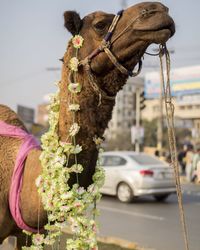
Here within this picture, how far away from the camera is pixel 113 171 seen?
612 inches

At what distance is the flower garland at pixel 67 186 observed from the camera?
3.13m

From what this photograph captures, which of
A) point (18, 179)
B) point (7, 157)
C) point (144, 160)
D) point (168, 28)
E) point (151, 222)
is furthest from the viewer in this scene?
point (144, 160)

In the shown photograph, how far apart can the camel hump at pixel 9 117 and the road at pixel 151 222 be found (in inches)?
179

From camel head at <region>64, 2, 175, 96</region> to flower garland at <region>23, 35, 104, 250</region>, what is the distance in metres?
0.11

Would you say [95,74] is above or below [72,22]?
below

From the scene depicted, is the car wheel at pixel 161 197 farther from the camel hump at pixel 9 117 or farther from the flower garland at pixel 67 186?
the flower garland at pixel 67 186

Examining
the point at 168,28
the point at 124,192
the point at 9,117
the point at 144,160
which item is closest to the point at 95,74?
the point at 168,28

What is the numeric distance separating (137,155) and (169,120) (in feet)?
40.4

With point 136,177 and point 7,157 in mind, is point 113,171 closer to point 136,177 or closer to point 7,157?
point 136,177

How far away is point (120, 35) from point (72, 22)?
0.39 m

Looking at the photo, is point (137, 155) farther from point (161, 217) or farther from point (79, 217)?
point (79, 217)

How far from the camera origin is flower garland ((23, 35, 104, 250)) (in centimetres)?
313

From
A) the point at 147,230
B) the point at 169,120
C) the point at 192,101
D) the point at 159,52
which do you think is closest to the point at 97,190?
the point at 169,120

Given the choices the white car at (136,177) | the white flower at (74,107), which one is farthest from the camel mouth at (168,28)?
the white car at (136,177)
